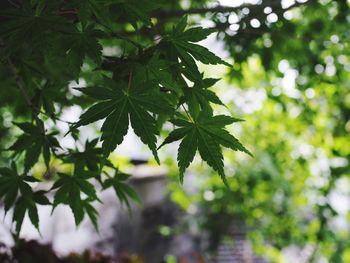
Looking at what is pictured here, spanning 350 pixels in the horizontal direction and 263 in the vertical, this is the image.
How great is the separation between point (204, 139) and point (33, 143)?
0.65 metres

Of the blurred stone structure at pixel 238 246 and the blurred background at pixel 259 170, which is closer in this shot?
the blurred background at pixel 259 170

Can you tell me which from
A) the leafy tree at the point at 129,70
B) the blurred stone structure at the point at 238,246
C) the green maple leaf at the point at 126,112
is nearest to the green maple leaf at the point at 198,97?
the leafy tree at the point at 129,70

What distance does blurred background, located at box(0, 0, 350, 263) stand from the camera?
225cm

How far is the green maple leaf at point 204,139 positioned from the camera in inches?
37.3

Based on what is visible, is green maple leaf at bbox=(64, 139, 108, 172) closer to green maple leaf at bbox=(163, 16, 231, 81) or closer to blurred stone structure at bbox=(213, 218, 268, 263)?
green maple leaf at bbox=(163, 16, 231, 81)

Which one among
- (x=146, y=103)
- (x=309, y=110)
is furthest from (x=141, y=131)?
(x=309, y=110)

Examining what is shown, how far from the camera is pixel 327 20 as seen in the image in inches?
94.9

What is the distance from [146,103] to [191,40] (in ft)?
0.77

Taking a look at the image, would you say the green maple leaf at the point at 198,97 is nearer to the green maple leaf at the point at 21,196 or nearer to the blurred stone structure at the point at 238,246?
the green maple leaf at the point at 21,196

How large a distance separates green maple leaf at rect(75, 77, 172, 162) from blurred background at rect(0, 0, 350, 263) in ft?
3.28

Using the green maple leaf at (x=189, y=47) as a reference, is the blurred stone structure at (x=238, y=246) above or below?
Answer: below

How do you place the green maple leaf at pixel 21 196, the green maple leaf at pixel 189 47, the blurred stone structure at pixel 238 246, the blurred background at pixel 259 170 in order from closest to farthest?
the green maple leaf at pixel 189 47, the green maple leaf at pixel 21 196, the blurred background at pixel 259 170, the blurred stone structure at pixel 238 246

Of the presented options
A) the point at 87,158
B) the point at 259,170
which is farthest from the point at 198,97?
the point at 259,170

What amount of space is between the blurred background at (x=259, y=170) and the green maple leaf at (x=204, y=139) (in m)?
0.92
